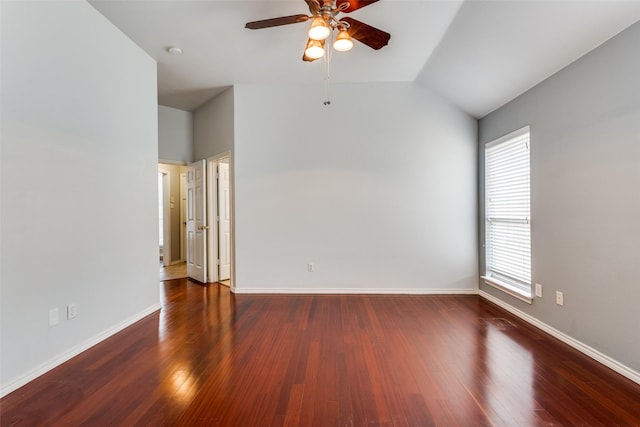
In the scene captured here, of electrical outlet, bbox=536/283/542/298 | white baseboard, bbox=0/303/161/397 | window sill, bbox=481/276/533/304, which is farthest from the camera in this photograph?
window sill, bbox=481/276/533/304

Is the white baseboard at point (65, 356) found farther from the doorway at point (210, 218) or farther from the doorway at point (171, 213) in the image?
the doorway at point (171, 213)

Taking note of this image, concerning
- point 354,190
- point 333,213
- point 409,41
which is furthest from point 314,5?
point 333,213

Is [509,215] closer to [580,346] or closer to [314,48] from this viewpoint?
[580,346]

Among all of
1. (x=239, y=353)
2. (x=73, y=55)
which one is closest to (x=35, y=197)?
(x=73, y=55)

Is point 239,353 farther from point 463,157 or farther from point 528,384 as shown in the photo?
point 463,157

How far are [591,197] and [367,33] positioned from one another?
7.30 feet

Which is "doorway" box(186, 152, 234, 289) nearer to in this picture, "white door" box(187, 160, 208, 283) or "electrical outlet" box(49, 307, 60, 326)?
"white door" box(187, 160, 208, 283)

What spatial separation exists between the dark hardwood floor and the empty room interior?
2 centimetres

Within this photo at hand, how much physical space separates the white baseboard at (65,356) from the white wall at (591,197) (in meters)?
4.16

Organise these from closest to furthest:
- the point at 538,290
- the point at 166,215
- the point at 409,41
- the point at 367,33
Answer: the point at 367,33, the point at 538,290, the point at 409,41, the point at 166,215

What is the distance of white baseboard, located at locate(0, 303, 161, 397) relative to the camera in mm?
1835

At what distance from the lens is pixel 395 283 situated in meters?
3.89

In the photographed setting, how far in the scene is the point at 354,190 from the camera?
3.91m

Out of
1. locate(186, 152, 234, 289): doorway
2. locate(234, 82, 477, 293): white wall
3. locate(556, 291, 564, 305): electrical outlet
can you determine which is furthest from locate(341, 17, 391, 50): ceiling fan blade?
locate(186, 152, 234, 289): doorway
